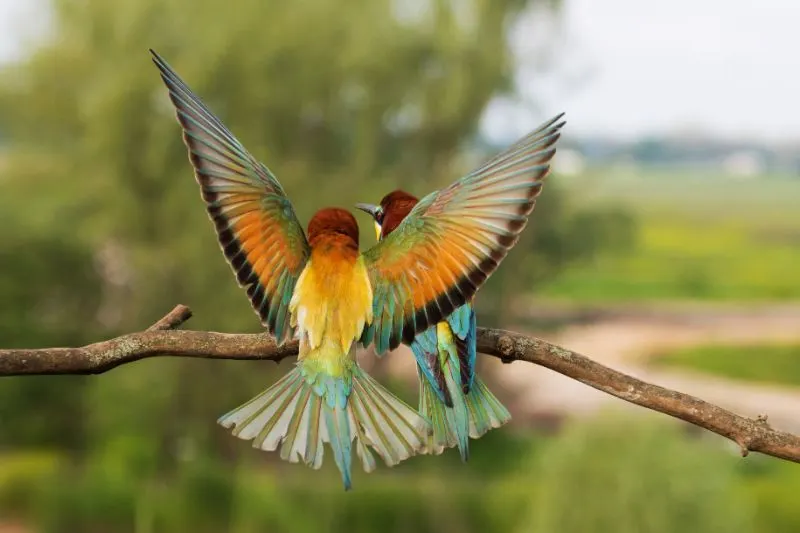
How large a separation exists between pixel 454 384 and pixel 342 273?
375 mm

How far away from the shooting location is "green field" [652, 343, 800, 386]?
46.5 feet

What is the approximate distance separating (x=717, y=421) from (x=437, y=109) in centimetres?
549

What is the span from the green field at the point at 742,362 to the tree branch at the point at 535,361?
43.9ft

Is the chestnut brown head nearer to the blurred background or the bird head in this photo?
the bird head

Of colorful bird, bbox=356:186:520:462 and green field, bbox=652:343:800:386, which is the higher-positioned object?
colorful bird, bbox=356:186:520:462

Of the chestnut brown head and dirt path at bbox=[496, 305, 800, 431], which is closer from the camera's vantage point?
the chestnut brown head

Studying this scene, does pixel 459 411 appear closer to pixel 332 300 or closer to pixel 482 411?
pixel 482 411

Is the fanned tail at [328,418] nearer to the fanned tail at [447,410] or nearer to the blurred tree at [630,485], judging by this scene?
the fanned tail at [447,410]

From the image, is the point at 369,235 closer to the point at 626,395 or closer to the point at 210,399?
the point at 210,399

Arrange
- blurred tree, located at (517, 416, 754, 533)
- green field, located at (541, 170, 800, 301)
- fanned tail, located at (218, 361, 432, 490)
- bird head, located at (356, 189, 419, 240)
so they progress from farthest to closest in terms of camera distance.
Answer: green field, located at (541, 170, 800, 301)
blurred tree, located at (517, 416, 754, 533)
bird head, located at (356, 189, 419, 240)
fanned tail, located at (218, 361, 432, 490)

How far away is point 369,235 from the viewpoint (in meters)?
5.37

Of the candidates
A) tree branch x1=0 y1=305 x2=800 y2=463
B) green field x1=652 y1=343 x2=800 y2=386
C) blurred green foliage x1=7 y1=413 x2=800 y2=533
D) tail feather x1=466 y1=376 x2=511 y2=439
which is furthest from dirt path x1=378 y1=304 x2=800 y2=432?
tree branch x1=0 y1=305 x2=800 y2=463

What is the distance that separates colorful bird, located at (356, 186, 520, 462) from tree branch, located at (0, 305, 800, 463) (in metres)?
0.18

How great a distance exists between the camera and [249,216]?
93cm
